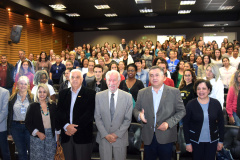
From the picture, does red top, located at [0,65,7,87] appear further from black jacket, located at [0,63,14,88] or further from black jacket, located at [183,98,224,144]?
black jacket, located at [183,98,224,144]

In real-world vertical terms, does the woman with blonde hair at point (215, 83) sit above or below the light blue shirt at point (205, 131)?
above

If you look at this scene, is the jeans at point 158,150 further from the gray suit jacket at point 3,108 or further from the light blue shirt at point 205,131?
the gray suit jacket at point 3,108

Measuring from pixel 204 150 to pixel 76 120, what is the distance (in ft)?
5.25

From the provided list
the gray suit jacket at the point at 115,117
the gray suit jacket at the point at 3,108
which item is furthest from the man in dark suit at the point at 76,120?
the gray suit jacket at the point at 3,108

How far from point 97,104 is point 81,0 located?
787 cm

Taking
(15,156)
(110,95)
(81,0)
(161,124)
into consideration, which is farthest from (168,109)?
(81,0)

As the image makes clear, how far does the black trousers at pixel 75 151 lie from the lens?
279 centimetres

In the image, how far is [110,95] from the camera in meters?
2.83

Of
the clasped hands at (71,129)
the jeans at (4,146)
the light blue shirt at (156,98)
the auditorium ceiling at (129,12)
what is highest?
the auditorium ceiling at (129,12)

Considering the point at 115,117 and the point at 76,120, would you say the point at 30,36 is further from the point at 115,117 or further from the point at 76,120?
the point at 115,117

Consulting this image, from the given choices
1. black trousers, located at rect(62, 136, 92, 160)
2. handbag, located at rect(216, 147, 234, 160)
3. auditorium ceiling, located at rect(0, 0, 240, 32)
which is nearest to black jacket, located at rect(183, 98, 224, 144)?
handbag, located at rect(216, 147, 234, 160)

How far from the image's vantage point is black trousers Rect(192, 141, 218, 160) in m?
2.69

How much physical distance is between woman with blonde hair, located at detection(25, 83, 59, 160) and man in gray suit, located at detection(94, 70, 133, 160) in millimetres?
693

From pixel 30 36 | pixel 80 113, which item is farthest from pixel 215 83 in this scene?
pixel 30 36
